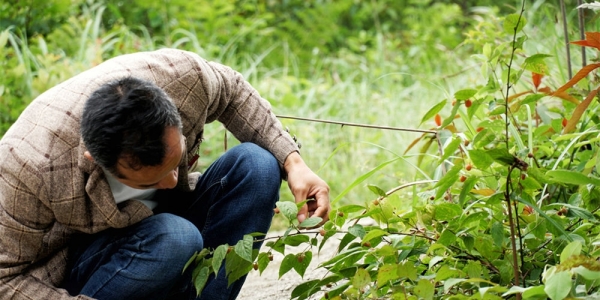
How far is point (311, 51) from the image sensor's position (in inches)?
269

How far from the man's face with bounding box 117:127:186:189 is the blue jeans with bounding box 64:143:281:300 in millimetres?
218

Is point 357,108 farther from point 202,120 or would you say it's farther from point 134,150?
point 134,150

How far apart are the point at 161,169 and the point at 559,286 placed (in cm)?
86

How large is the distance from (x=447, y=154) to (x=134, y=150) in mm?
646

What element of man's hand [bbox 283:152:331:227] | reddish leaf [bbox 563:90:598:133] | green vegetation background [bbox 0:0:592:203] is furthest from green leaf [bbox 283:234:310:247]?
green vegetation background [bbox 0:0:592:203]

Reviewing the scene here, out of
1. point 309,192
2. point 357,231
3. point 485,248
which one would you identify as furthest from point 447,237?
point 309,192

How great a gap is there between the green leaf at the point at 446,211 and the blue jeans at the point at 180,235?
→ 1.59 ft

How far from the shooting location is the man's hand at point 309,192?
6.46ft

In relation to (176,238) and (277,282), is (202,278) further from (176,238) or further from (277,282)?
(277,282)

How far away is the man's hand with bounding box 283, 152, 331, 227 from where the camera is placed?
197cm

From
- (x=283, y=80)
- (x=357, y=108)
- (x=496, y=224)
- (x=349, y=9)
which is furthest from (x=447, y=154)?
(x=349, y=9)

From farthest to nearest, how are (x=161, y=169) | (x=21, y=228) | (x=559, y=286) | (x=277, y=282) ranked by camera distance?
(x=277, y=282)
(x=21, y=228)
(x=161, y=169)
(x=559, y=286)

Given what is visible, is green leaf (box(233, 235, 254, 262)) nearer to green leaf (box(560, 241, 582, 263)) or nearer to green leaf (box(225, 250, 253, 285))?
green leaf (box(225, 250, 253, 285))

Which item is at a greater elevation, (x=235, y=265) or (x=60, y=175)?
(x=60, y=175)
